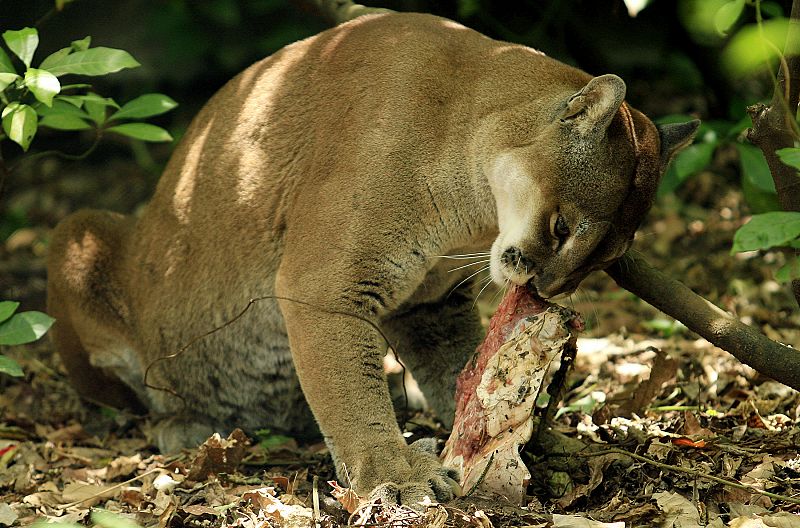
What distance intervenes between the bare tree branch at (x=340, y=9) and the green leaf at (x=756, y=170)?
2372 millimetres

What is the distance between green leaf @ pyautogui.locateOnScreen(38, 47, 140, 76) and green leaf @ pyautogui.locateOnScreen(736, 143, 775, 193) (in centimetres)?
361

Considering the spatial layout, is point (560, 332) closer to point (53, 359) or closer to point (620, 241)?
point (620, 241)

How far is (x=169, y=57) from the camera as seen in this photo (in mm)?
9477

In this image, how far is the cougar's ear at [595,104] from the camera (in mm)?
4402

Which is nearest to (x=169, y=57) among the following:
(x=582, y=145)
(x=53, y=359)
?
(x=53, y=359)

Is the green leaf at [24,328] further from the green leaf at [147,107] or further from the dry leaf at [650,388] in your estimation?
the dry leaf at [650,388]

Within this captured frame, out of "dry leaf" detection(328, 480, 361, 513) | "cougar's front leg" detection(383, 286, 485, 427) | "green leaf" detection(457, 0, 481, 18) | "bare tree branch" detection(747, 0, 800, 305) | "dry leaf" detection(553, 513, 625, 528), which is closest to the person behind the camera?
"dry leaf" detection(553, 513, 625, 528)

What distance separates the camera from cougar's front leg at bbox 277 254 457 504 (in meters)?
4.56

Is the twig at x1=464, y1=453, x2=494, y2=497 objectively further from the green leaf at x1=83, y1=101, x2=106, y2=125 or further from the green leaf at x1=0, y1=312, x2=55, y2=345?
the green leaf at x1=83, y1=101, x2=106, y2=125

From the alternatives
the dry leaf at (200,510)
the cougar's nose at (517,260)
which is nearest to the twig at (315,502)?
the dry leaf at (200,510)

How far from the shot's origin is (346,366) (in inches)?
185

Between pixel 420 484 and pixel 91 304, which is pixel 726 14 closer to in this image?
pixel 420 484

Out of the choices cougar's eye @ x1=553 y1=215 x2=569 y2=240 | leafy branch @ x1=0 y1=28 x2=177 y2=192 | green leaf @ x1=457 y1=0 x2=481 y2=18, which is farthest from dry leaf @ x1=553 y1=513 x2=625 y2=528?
green leaf @ x1=457 y1=0 x2=481 y2=18

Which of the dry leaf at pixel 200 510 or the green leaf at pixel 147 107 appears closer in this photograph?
the dry leaf at pixel 200 510
